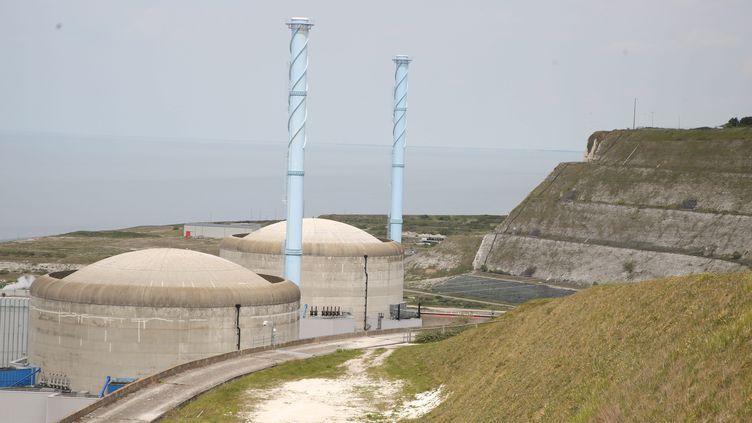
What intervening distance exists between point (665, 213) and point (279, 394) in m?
89.4

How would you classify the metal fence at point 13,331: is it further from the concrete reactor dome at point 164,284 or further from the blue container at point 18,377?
the blue container at point 18,377

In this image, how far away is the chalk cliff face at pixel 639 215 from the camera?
121 meters

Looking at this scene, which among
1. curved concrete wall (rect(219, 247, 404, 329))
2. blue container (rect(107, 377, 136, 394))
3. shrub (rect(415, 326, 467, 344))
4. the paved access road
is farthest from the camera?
curved concrete wall (rect(219, 247, 404, 329))

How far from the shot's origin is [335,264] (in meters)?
80.4

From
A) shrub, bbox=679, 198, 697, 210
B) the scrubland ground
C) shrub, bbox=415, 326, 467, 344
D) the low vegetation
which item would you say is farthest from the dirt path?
shrub, bbox=679, 198, 697, 210

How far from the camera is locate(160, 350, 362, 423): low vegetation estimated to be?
44.2 metres

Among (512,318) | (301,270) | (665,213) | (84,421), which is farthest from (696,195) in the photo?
(84,421)

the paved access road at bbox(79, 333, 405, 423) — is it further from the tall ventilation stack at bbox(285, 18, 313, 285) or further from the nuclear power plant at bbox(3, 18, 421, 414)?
the tall ventilation stack at bbox(285, 18, 313, 285)

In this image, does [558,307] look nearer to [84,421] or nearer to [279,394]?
[279,394]

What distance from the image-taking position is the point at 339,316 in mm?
78375

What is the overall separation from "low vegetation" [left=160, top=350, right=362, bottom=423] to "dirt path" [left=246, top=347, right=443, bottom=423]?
541mm

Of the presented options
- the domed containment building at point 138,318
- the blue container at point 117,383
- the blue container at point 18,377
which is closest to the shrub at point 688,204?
the domed containment building at point 138,318

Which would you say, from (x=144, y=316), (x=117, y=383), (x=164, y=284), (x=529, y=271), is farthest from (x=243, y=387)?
(x=529, y=271)

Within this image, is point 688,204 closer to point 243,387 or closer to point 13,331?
point 13,331
